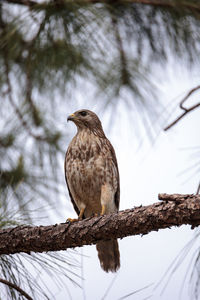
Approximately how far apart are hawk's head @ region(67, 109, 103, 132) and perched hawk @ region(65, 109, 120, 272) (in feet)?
0.44

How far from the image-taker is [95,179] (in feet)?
14.8

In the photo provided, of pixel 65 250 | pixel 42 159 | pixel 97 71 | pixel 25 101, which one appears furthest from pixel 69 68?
pixel 65 250

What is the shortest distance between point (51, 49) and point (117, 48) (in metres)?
0.56

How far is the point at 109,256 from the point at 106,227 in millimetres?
1586

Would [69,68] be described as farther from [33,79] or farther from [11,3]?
[11,3]

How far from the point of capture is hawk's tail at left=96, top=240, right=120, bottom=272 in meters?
4.35

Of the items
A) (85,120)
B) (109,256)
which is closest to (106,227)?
(109,256)

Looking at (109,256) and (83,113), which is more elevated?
(83,113)

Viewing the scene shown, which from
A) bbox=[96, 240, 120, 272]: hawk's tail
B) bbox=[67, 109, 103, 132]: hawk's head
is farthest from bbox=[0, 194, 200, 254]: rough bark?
bbox=[67, 109, 103, 132]: hawk's head

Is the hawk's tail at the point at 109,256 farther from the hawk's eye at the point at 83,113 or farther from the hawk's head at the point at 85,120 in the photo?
the hawk's eye at the point at 83,113

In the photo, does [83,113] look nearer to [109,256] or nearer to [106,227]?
[109,256]

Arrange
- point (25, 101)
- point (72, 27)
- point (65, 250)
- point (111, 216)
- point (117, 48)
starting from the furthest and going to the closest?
point (25, 101) < point (117, 48) < point (72, 27) < point (65, 250) < point (111, 216)

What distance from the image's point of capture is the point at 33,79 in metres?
4.61

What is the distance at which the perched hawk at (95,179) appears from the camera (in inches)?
173
